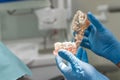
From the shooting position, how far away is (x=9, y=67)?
973 millimetres

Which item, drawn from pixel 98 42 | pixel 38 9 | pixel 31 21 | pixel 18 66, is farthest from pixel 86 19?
pixel 31 21

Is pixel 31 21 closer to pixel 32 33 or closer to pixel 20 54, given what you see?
pixel 32 33

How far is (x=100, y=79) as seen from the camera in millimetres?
797

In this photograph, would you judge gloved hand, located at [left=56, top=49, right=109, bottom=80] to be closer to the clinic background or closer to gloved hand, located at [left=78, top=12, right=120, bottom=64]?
gloved hand, located at [left=78, top=12, right=120, bottom=64]

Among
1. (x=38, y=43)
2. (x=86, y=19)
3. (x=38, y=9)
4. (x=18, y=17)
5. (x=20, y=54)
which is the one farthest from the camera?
(x=18, y=17)

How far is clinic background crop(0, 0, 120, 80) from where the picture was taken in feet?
4.43

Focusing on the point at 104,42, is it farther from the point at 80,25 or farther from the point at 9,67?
the point at 9,67

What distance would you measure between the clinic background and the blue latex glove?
214 millimetres

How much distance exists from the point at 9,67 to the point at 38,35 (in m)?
0.93

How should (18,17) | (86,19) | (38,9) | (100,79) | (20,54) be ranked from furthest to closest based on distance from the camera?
(18,17) → (38,9) → (20,54) → (86,19) → (100,79)

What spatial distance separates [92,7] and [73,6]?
143 millimetres

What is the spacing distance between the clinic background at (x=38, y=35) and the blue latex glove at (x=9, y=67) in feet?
0.70

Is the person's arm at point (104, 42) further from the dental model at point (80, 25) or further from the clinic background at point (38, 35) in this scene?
the clinic background at point (38, 35)

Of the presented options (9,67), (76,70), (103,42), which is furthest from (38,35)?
(76,70)
